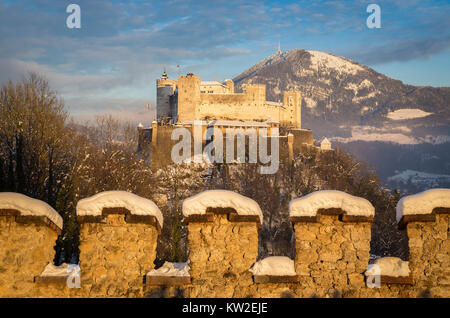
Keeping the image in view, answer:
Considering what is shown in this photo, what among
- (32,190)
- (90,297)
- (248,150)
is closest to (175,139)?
(248,150)

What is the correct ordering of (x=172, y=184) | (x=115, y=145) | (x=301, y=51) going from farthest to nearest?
(x=301, y=51)
(x=172, y=184)
(x=115, y=145)

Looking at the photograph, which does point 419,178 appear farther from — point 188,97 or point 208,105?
point 188,97

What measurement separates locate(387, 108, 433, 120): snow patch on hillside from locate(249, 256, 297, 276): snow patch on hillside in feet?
499

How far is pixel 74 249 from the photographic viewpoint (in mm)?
21047

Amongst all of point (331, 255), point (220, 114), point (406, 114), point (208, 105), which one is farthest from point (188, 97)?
point (406, 114)

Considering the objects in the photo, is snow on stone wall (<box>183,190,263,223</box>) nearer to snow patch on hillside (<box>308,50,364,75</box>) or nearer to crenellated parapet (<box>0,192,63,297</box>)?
crenellated parapet (<box>0,192,63,297</box>)

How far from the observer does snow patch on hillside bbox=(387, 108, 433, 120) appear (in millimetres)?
149350

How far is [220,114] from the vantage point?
81875 mm

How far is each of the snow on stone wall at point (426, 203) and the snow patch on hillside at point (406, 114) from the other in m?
152

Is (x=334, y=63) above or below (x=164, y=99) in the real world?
above

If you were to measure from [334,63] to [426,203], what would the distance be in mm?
193683

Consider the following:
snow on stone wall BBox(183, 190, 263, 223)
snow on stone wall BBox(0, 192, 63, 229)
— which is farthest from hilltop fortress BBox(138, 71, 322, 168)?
snow on stone wall BBox(183, 190, 263, 223)

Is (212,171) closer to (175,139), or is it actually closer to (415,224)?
(175,139)
